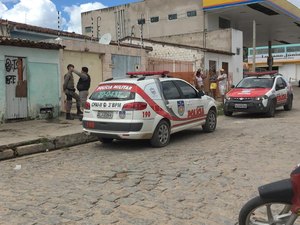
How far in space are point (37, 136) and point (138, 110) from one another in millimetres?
3001

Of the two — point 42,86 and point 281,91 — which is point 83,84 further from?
point 281,91

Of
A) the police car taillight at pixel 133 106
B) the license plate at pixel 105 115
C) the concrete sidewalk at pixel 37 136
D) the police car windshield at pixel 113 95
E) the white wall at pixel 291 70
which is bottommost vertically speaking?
the concrete sidewalk at pixel 37 136

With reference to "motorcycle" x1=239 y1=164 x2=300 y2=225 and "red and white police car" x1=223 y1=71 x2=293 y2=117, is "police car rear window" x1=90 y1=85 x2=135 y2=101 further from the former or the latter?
"red and white police car" x1=223 y1=71 x2=293 y2=117

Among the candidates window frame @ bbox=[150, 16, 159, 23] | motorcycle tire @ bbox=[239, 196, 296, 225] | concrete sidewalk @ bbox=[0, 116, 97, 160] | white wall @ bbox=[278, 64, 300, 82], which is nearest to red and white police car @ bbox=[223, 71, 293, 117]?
concrete sidewalk @ bbox=[0, 116, 97, 160]

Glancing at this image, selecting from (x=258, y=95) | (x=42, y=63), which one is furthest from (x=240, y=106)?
(x=42, y=63)

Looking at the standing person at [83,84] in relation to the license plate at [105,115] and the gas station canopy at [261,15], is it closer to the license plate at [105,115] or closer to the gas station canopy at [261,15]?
the license plate at [105,115]

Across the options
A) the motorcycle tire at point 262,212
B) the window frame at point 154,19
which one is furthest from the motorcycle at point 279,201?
the window frame at point 154,19

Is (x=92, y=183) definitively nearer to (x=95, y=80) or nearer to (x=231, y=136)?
(x=231, y=136)

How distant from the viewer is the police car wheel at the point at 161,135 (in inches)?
357

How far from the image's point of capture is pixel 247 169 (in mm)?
6914

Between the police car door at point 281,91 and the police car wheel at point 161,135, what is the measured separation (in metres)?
7.56

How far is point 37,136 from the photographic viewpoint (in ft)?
33.0

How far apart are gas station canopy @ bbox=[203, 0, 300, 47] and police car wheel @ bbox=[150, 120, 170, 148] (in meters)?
21.2

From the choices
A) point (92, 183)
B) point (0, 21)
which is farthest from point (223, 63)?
point (92, 183)
